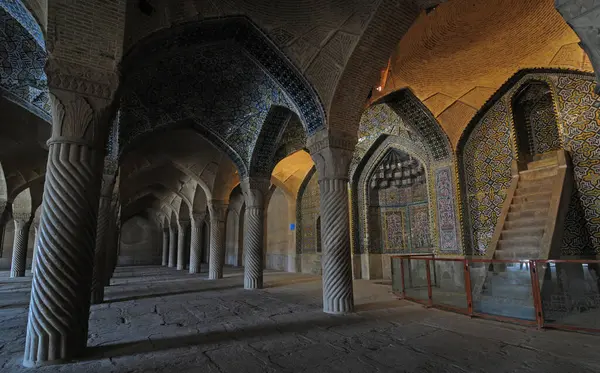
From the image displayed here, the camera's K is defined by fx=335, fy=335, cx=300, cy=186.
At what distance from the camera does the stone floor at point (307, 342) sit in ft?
9.06

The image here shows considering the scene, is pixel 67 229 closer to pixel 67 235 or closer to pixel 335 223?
pixel 67 235

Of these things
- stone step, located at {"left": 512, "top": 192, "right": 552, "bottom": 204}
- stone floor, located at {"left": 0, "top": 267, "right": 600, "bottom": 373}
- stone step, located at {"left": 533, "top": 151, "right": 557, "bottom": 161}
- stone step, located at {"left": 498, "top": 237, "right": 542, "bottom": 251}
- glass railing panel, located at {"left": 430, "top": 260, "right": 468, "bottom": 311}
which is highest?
stone step, located at {"left": 533, "top": 151, "right": 557, "bottom": 161}

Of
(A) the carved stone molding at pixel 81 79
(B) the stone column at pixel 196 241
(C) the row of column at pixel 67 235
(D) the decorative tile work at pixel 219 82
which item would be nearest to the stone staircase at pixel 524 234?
(D) the decorative tile work at pixel 219 82

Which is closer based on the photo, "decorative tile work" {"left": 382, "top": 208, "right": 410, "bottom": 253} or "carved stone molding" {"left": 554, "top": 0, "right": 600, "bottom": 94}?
"carved stone molding" {"left": 554, "top": 0, "right": 600, "bottom": 94}

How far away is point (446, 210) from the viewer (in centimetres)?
866

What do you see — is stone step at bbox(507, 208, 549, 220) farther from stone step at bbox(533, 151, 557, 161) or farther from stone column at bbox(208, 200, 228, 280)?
stone column at bbox(208, 200, 228, 280)

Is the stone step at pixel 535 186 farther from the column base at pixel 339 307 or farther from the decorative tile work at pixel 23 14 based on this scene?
the decorative tile work at pixel 23 14

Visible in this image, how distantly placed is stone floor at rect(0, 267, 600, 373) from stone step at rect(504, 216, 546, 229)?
3100 mm

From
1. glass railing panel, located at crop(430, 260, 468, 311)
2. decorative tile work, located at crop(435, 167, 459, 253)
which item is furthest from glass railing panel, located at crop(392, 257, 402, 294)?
decorative tile work, located at crop(435, 167, 459, 253)

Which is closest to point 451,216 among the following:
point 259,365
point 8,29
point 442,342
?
point 442,342

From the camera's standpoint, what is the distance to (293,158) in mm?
12648

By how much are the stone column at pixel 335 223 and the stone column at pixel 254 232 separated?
3323 millimetres

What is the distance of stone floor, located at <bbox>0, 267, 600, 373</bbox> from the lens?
276 centimetres

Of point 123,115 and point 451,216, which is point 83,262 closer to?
point 123,115
